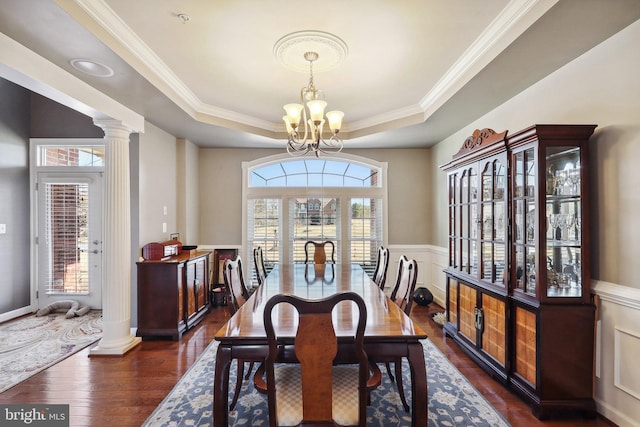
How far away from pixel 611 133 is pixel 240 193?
15.1 feet

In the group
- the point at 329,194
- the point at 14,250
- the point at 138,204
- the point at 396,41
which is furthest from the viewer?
the point at 329,194

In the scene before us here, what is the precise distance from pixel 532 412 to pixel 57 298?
19.0 feet

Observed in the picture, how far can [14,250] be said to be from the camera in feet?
14.1

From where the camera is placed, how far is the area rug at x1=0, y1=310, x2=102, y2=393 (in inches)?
112

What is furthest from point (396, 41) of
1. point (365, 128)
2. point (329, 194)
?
point (329, 194)

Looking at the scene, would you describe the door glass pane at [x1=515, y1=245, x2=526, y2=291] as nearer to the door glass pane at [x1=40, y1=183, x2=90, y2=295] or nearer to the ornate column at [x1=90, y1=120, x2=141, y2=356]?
the ornate column at [x1=90, y1=120, x2=141, y2=356]

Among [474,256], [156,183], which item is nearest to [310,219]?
[156,183]

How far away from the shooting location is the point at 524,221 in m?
2.40

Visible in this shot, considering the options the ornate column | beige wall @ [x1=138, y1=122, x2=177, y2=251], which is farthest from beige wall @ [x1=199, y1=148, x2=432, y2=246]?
the ornate column

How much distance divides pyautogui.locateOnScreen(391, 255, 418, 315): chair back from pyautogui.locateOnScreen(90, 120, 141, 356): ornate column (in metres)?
2.83

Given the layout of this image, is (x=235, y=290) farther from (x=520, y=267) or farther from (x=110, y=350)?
(x=520, y=267)

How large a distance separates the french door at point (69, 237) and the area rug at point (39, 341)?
0.37 meters

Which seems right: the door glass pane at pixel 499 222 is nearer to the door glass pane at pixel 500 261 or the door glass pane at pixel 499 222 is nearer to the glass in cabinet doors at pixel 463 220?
the door glass pane at pixel 500 261

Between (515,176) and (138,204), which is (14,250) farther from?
(515,176)
